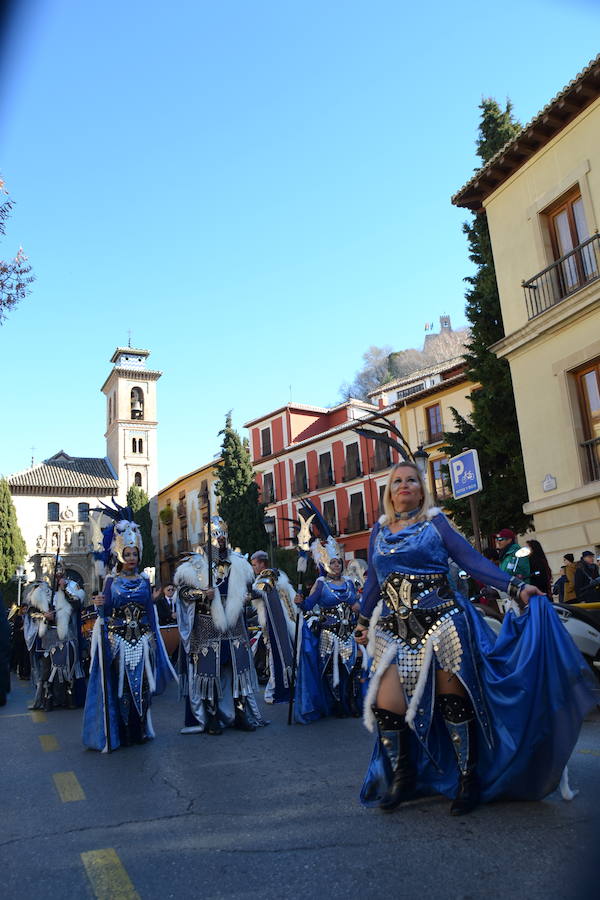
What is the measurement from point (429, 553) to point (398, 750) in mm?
1156

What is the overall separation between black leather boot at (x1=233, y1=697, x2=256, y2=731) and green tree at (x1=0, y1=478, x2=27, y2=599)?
53.2 metres

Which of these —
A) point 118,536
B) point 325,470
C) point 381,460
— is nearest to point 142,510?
point 325,470

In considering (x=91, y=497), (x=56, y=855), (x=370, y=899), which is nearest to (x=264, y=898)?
(x=370, y=899)

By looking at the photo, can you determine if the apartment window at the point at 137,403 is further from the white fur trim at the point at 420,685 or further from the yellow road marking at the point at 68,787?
the white fur trim at the point at 420,685

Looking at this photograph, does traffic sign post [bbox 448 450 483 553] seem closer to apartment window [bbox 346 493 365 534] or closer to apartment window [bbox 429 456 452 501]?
apartment window [bbox 429 456 452 501]

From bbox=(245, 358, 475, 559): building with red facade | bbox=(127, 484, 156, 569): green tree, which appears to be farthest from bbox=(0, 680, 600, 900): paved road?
bbox=(127, 484, 156, 569): green tree

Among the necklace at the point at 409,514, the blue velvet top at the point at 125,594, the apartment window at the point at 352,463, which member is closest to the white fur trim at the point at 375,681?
the necklace at the point at 409,514

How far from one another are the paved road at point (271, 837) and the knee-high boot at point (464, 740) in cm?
13

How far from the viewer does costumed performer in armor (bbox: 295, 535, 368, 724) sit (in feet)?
28.8

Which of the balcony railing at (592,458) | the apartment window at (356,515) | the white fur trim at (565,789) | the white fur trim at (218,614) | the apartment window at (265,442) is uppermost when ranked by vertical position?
the apartment window at (265,442)

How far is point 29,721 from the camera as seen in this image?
10062 mm

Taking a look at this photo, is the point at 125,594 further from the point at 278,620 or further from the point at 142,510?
the point at 142,510

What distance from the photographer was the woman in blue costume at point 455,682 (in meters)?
4.06

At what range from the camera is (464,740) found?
165 inches
